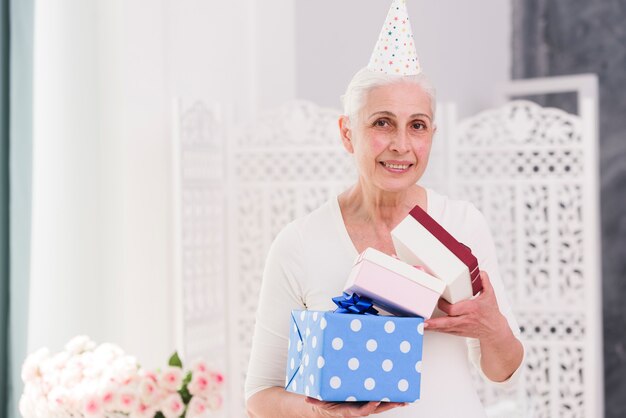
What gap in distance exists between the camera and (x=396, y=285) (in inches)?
48.3

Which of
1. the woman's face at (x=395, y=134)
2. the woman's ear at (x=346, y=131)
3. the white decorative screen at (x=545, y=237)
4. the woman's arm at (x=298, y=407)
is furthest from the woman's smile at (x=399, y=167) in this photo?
the white decorative screen at (x=545, y=237)

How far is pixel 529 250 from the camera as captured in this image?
339 centimetres

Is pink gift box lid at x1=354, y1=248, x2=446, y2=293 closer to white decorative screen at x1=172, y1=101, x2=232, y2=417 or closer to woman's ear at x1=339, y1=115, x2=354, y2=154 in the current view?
woman's ear at x1=339, y1=115, x2=354, y2=154

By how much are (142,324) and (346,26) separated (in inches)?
74.1

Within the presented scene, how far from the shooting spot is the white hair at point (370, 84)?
4.57 ft

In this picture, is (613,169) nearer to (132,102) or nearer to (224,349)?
(224,349)

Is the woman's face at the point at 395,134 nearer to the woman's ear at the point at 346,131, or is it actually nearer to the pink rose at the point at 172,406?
the woman's ear at the point at 346,131

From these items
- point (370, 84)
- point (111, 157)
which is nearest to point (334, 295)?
point (370, 84)

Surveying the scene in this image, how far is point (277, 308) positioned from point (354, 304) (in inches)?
9.7

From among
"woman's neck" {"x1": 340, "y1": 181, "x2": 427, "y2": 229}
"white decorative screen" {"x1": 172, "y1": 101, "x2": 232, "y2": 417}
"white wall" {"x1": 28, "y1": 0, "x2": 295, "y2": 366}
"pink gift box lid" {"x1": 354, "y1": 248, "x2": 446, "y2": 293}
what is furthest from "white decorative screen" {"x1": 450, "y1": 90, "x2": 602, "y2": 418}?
"pink gift box lid" {"x1": 354, "y1": 248, "x2": 446, "y2": 293}

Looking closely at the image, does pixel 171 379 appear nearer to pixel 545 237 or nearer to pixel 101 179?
pixel 101 179

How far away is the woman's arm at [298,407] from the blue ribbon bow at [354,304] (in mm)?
130

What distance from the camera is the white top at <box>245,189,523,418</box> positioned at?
4.65 feet

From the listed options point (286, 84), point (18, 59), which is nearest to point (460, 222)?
point (18, 59)
